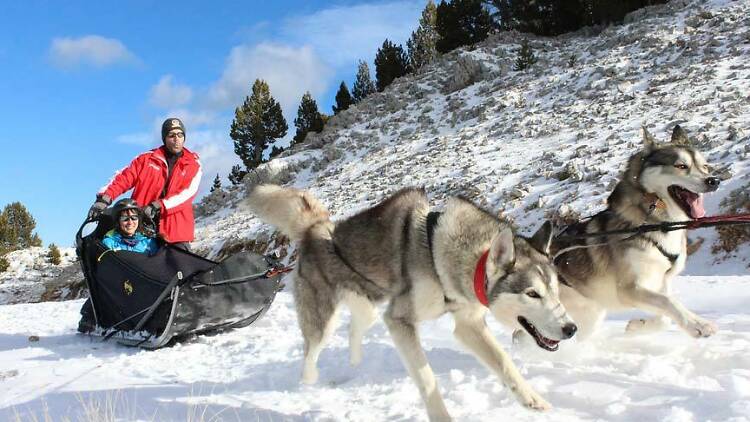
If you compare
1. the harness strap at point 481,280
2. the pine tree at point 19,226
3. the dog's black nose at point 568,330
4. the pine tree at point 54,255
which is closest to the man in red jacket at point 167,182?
the harness strap at point 481,280

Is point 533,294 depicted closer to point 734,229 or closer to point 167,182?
point 167,182

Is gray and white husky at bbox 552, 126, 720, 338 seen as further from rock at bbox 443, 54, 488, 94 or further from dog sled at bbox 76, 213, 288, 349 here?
rock at bbox 443, 54, 488, 94

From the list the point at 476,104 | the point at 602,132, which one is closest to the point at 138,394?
the point at 602,132

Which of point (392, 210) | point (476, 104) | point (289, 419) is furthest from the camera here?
point (476, 104)

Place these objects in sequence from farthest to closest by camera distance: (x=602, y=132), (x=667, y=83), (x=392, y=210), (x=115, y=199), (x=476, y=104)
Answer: (x=476, y=104) → (x=667, y=83) → (x=602, y=132) → (x=115, y=199) → (x=392, y=210)

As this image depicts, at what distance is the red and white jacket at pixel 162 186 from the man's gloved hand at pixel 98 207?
24 centimetres

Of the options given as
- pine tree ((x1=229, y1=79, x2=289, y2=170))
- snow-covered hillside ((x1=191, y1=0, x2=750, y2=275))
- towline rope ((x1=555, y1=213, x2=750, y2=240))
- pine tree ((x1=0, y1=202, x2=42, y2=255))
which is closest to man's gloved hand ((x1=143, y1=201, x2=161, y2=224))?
towline rope ((x1=555, y1=213, x2=750, y2=240))

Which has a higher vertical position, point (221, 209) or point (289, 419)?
point (221, 209)

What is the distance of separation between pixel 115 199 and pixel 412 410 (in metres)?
4.33

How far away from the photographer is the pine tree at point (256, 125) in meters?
38.5

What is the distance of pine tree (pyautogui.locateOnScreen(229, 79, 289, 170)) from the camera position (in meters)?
38.5

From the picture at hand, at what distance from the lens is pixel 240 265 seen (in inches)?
214

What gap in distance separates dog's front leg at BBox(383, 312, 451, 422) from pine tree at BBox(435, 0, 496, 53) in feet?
118

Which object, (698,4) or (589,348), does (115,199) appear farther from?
(698,4)
